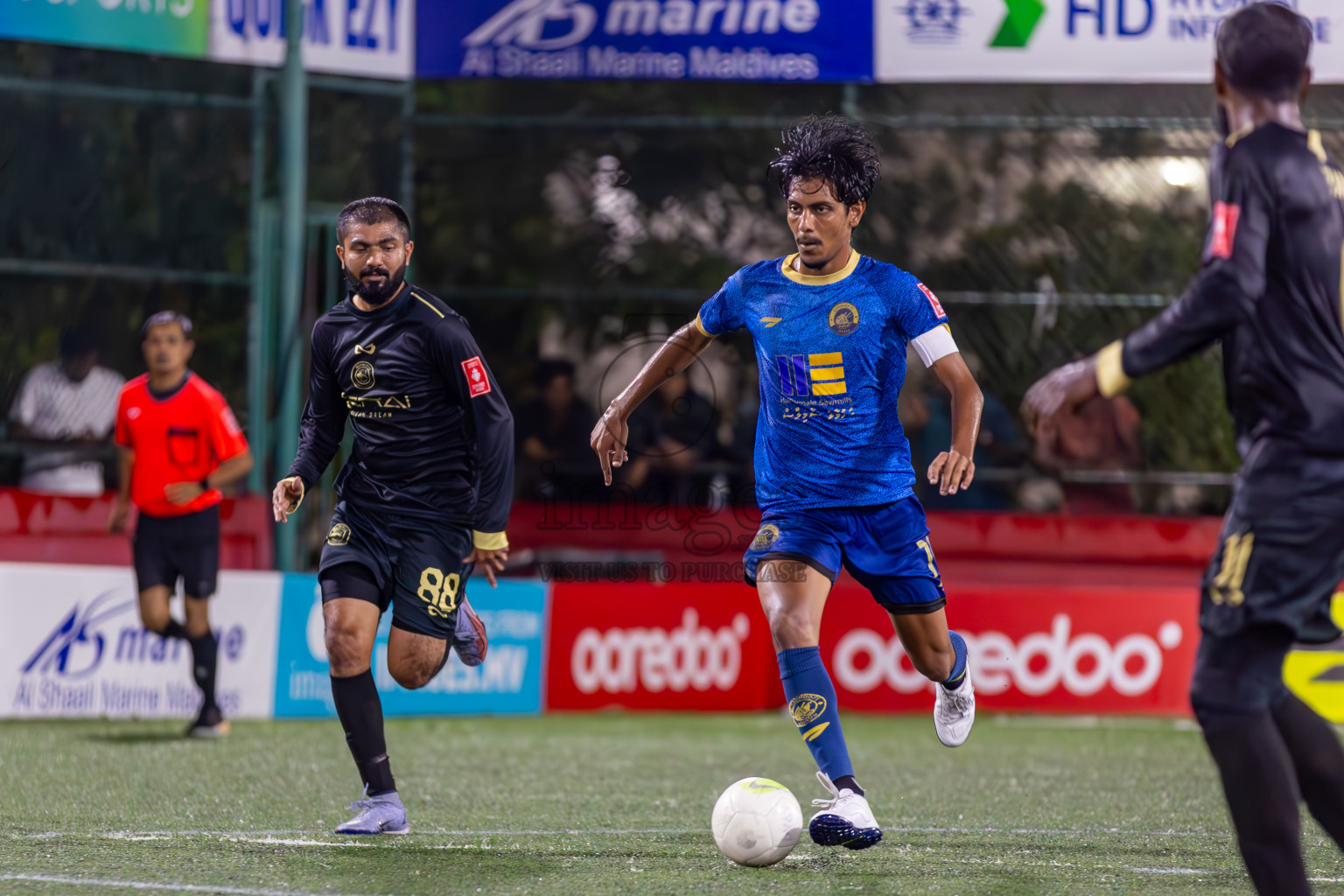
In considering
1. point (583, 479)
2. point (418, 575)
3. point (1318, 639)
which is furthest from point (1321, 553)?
point (583, 479)

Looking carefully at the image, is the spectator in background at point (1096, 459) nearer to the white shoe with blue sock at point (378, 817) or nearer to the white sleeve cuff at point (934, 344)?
the white sleeve cuff at point (934, 344)

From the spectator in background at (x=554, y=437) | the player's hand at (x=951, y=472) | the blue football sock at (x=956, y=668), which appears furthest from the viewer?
the spectator in background at (x=554, y=437)

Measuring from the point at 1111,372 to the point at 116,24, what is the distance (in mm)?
10068

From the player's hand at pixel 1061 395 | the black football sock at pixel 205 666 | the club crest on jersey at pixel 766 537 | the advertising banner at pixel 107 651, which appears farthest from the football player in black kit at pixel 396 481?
the advertising banner at pixel 107 651

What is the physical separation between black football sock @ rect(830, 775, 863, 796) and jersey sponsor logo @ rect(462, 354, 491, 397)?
6.07 ft

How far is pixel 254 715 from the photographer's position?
10.8m

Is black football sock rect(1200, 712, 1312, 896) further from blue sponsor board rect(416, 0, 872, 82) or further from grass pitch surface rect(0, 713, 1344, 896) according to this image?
blue sponsor board rect(416, 0, 872, 82)

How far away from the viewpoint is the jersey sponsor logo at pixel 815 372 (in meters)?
5.64

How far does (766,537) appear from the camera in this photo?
5680 millimetres

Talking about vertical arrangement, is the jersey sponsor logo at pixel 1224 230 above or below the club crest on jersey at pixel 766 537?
above

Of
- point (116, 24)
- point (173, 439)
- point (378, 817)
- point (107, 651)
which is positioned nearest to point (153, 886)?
point (378, 817)

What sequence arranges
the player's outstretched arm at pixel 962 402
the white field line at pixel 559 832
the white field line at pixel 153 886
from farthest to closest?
the white field line at pixel 559 832 → the player's outstretched arm at pixel 962 402 → the white field line at pixel 153 886

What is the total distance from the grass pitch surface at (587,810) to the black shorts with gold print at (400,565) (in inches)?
30.7

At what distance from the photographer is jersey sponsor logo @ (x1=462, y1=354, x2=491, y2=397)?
593 centimetres
